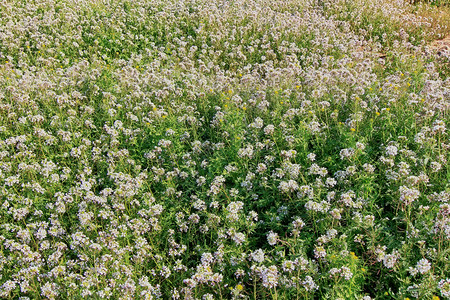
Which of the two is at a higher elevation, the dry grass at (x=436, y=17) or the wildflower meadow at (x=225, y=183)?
the dry grass at (x=436, y=17)

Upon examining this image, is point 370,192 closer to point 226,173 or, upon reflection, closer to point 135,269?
point 226,173

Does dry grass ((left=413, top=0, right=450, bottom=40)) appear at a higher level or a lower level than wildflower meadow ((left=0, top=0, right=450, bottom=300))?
higher

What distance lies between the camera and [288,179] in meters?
5.16

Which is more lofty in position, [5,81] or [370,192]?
[370,192]

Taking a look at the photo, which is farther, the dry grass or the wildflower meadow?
the dry grass

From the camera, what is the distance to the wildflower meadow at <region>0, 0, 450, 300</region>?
4.18 m

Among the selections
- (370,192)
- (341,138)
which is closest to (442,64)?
(341,138)

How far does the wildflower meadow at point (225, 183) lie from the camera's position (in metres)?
4.18

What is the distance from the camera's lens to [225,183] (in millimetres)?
5668

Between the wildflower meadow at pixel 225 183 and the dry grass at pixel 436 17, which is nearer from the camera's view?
the wildflower meadow at pixel 225 183

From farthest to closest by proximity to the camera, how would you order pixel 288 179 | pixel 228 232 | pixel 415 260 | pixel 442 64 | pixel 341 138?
pixel 442 64 < pixel 341 138 < pixel 288 179 < pixel 228 232 < pixel 415 260

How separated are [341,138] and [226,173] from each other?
176 cm

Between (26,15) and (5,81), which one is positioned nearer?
(5,81)

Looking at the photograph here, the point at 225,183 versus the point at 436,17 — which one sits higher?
the point at 436,17
